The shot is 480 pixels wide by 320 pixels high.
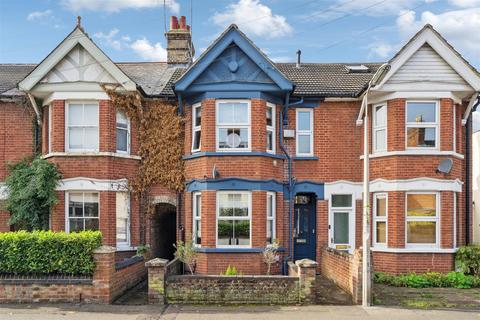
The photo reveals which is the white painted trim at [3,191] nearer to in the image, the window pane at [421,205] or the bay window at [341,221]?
the bay window at [341,221]

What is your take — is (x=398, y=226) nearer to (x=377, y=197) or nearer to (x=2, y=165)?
(x=377, y=197)

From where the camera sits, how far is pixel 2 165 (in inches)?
723

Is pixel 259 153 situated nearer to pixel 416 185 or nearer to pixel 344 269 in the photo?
pixel 344 269

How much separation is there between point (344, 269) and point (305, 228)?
410 cm

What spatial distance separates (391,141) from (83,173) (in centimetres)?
941

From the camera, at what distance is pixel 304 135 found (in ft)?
60.3

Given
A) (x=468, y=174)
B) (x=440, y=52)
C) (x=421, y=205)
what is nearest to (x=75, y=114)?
(x=421, y=205)

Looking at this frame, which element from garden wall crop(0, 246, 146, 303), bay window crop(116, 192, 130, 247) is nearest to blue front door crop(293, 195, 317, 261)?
bay window crop(116, 192, 130, 247)

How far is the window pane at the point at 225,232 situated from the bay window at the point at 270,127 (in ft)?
8.62

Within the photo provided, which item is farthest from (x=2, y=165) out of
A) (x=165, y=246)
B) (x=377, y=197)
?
(x=377, y=197)

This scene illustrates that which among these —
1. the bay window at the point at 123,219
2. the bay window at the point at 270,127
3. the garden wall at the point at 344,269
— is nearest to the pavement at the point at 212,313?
the garden wall at the point at 344,269

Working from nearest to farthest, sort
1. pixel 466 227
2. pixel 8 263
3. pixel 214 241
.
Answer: pixel 8 263, pixel 214 241, pixel 466 227

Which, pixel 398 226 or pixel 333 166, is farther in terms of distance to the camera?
pixel 333 166

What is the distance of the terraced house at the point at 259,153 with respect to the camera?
55.2 ft
